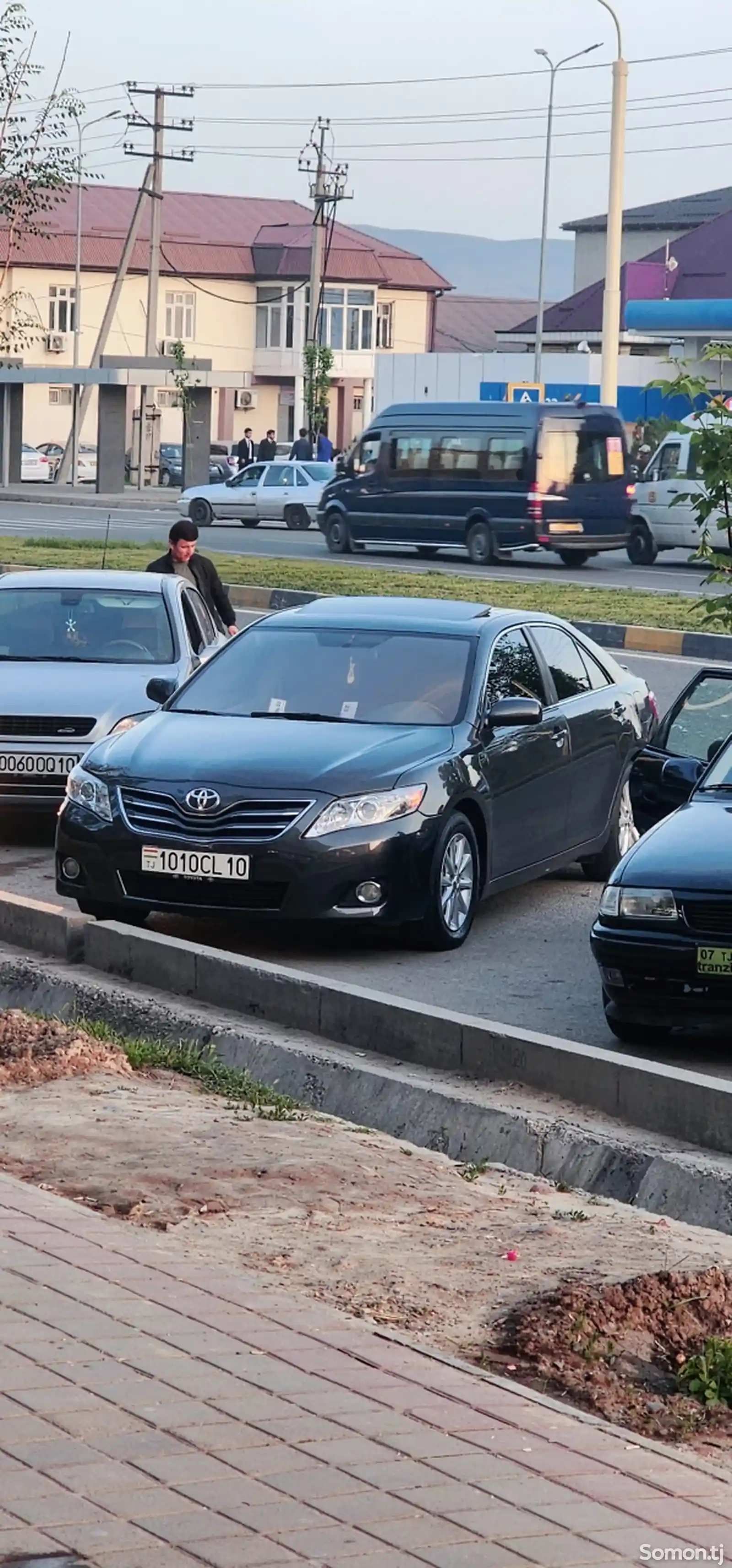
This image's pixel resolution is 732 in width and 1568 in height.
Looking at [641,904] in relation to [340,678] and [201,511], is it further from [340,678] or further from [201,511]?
[201,511]

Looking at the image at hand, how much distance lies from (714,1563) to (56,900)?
7.02 metres

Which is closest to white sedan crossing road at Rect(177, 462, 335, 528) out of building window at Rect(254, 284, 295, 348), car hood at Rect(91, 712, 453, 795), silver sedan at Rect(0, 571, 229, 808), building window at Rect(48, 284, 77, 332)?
silver sedan at Rect(0, 571, 229, 808)

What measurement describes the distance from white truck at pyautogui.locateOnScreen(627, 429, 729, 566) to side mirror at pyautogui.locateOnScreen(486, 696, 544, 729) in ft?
80.4

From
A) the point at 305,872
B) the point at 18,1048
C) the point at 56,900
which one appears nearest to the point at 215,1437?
the point at 18,1048

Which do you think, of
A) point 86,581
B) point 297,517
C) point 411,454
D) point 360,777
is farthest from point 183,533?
point 297,517

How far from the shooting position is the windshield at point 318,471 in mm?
44125

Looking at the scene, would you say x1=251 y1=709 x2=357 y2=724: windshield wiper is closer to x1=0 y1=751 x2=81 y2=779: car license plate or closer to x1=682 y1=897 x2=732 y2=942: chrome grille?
x1=0 y1=751 x2=81 y2=779: car license plate

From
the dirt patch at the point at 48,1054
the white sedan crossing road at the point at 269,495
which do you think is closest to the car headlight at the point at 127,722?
the dirt patch at the point at 48,1054

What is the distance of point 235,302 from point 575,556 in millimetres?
62128

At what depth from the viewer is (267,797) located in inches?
342

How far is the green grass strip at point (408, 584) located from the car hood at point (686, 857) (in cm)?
1470

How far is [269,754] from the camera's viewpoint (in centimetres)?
901

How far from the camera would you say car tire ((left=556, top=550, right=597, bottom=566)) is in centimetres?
3447

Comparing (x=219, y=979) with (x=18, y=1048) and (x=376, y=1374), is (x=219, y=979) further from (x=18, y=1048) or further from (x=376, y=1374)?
(x=376, y=1374)
